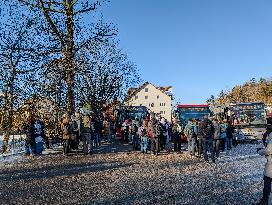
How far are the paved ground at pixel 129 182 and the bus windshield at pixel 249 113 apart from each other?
53.4 ft

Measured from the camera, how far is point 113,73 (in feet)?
183

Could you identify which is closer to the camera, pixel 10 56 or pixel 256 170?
pixel 256 170

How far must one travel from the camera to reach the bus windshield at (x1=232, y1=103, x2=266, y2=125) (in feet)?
114

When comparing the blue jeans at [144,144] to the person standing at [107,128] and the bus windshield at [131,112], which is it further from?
the bus windshield at [131,112]

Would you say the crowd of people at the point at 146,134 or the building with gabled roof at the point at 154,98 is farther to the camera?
the building with gabled roof at the point at 154,98

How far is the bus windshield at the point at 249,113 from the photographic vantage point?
34.8 meters

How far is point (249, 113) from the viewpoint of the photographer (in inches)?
1380

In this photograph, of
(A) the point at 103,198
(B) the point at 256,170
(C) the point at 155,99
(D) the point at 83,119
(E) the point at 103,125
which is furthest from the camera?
(C) the point at 155,99

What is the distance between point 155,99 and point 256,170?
109 m

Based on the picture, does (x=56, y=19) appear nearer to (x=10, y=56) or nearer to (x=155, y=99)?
(x=10, y=56)

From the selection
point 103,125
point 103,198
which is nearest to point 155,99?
point 103,125

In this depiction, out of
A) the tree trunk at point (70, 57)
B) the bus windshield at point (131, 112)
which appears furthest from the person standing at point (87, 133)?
the bus windshield at point (131, 112)

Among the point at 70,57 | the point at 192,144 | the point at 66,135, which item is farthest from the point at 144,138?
the point at 70,57

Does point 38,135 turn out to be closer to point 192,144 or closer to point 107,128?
point 192,144
